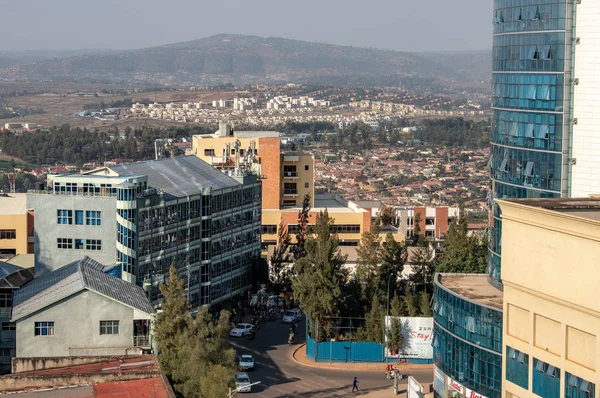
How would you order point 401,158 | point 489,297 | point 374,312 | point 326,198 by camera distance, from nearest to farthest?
1. point 489,297
2. point 374,312
3. point 326,198
4. point 401,158

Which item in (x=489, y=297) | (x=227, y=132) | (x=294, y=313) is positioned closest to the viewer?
(x=489, y=297)

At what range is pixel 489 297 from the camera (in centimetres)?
3656

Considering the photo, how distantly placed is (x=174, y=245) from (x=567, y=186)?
1612 cm

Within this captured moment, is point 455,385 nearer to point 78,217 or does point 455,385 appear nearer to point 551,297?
point 551,297

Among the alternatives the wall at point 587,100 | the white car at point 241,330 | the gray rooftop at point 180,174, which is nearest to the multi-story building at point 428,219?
the gray rooftop at point 180,174

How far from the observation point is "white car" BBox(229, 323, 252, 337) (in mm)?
47875

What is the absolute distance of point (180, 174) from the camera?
169ft

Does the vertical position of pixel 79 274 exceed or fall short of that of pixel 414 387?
it exceeds it

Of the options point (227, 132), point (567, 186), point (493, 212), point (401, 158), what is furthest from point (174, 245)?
point (401, 158)

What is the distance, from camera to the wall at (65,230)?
44.7m

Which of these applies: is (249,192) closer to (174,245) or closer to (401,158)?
(174,245)

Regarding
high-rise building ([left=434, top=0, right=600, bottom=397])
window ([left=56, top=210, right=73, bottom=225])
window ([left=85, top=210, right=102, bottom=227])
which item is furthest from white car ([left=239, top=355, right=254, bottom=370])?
window ([left=56, top=210, right=73, bottom=225])

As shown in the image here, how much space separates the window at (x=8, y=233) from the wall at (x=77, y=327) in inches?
773

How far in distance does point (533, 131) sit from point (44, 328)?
52.4 ft
